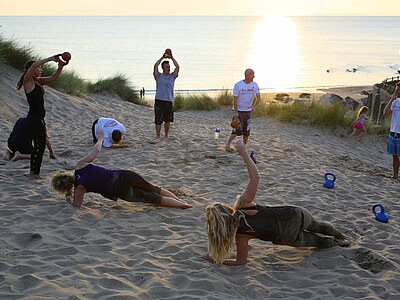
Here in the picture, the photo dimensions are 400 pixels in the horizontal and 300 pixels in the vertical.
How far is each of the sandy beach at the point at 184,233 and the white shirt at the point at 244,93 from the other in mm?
881

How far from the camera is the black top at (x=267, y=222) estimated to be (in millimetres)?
4145

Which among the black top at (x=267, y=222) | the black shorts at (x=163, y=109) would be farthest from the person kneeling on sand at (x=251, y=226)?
the black shorts at (x=163, y=109)

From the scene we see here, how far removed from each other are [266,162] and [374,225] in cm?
305

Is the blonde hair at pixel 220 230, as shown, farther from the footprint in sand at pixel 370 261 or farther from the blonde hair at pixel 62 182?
the blonde hair at pixel 62 182

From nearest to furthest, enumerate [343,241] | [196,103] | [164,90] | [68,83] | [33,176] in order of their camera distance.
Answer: [343,241] < [33,176] < [164,90] < [68,83] < [196,103]

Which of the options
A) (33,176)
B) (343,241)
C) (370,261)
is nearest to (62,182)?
(33,176)

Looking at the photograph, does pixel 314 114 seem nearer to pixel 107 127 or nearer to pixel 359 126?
pixel 359 126

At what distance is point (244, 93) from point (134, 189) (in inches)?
153

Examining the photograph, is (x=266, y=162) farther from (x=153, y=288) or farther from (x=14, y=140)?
(x=153, y=288)

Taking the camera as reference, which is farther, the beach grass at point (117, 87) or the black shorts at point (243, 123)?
A: the beach grass at point (117, 87)

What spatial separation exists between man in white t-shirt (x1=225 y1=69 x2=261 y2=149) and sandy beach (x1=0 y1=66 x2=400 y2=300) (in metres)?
0.57

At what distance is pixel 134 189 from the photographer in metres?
5.32

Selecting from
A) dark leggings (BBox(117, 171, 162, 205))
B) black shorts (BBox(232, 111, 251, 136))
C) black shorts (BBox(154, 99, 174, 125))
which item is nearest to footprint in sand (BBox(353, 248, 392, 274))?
dark leggings (BBox(117, 171, 162, 205))

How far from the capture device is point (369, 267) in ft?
14.1
